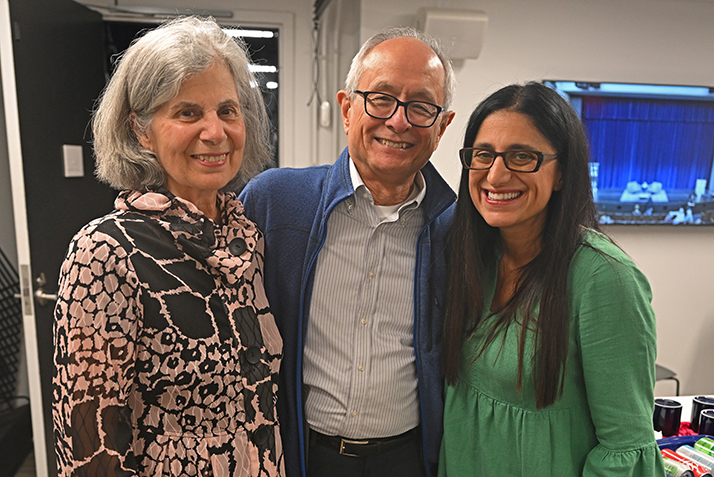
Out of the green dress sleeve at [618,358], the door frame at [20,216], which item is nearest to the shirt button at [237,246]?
the green dress sleeve at [618,358]

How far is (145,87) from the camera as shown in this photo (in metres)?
1.00

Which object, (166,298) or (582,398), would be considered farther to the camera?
(582,398)

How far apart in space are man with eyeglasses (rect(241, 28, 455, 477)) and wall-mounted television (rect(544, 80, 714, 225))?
7.30ft

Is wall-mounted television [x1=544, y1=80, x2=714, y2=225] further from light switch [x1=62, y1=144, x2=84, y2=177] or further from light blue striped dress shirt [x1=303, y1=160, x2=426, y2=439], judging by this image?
light switch [x1=62, y1=144, x2=84, y2=177]

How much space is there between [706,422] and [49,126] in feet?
8.84

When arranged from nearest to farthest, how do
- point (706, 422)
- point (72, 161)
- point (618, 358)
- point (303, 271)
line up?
point (618, 358)
point (303, 271)
point (706, 422)
point (72, 161)

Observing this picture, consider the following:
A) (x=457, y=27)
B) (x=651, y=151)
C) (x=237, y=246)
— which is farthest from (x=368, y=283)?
(x=651, y=151)

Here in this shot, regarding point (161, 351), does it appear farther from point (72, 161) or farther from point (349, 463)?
point (72, 161)

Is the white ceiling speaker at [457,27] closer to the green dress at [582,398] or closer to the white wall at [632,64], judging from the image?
the white wall at [632,64]

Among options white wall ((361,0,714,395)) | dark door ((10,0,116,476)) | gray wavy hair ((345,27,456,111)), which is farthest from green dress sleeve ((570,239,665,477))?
dark door ((10,0,116,476))

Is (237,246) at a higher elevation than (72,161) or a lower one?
lower

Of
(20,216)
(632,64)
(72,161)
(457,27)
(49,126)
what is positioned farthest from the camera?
(632,64)

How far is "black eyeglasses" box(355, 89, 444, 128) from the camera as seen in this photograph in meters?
1.40

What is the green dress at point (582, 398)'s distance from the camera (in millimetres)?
1118
